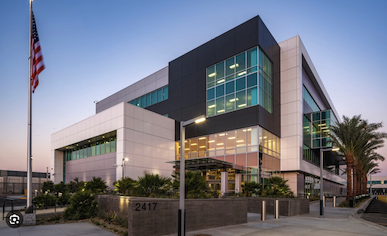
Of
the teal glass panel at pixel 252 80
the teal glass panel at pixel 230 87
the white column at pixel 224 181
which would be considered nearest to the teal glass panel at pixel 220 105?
the teal glass panel at pixel 230 87

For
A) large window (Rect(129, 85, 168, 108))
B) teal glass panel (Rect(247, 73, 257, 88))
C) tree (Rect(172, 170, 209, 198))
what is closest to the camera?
tree (Rect(172, 170, 209, 198))

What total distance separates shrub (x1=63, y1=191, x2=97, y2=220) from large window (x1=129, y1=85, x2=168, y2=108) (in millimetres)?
31183

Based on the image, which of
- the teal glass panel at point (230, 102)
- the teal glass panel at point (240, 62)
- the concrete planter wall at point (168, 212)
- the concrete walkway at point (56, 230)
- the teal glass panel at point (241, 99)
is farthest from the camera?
the teal glass panel at point (230, 102)

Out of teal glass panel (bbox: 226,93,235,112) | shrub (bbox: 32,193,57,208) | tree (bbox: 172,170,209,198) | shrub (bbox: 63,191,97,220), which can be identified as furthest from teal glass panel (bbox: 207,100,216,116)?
shrub (bbox: 63,191,97,220)

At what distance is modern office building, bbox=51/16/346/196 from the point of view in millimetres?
34719

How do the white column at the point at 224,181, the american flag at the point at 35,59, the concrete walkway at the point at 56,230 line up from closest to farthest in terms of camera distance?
the concrete walkway at the point at 56,230 → the american flag at the point at 35,59 → the white column at the point at 224,181

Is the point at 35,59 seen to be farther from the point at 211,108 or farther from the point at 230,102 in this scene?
the point at 211,108

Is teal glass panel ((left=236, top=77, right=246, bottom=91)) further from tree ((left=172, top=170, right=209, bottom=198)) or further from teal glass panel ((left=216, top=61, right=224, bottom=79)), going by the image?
tree ((left=172, top=170, right=209, bottom=198))

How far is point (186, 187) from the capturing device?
56.0ft

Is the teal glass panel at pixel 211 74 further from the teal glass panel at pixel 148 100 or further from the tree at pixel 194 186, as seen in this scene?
the tree at pixel 194 186

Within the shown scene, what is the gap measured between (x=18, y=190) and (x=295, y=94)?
70.2 metres

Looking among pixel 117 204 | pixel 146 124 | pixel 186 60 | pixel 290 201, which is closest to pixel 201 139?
pixel 146 124

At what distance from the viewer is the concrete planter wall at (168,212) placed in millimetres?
11883

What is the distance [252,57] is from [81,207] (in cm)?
2643
